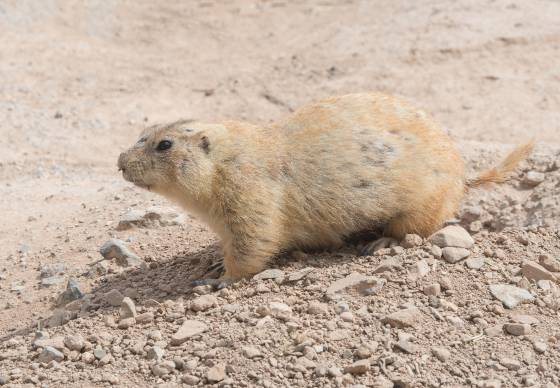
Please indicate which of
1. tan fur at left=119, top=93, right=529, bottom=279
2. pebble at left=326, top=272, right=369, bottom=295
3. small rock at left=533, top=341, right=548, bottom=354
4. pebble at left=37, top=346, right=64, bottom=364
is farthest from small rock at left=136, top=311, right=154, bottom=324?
small rock at left=533, top=341, right=548, bottom=354

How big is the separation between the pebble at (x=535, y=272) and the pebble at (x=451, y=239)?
1.41 feet

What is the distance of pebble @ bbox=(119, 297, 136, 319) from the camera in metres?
5.17

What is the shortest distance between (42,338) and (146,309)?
679 millimetres

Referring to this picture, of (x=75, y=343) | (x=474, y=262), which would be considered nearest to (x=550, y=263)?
(x=474, y=262)

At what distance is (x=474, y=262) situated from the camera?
5.26 metres

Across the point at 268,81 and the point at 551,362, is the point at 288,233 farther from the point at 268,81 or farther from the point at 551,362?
the point at 268,81

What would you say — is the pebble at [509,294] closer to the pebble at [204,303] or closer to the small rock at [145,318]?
the pebble at [204,303]

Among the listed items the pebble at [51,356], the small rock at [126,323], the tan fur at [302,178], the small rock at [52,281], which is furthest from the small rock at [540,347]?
the small rock at [52,281]

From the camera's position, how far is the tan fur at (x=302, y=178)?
5.45 metres

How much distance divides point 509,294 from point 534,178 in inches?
89.4

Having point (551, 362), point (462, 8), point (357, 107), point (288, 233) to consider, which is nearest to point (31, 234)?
point (288, 233)

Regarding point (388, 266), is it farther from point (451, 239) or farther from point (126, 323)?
point (126, 323)

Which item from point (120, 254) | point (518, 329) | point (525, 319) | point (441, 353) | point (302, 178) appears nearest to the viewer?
point (441, 353)

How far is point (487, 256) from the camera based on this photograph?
17.7 feet
